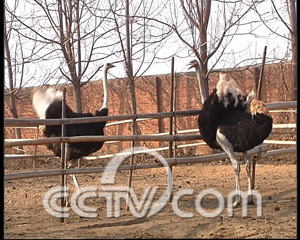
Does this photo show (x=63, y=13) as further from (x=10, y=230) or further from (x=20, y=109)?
(x=10, y=230)

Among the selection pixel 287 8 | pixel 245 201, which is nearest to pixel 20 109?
pixel 287 8

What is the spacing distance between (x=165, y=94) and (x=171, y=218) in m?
7.33

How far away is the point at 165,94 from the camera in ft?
39.2

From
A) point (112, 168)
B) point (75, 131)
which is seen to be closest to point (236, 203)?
point (112, 168)

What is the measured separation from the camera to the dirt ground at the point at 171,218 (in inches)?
164

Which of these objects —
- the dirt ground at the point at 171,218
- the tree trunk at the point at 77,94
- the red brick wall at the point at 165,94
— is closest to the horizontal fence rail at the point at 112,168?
the dirt ground at the point at 171,218

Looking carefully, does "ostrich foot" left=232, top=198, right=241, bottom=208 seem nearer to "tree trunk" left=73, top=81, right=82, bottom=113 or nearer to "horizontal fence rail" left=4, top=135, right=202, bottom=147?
"horizontal fence rail" left=4, top=135, right=202, bottom=147

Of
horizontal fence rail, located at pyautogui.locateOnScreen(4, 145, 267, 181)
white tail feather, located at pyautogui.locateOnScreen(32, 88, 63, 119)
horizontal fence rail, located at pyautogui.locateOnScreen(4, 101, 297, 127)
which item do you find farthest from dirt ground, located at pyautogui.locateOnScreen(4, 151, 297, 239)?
white tail feather, located at pyautogui.locateOnScreen(32, 88, 63, 119)

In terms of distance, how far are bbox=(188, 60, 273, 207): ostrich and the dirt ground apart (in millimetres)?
529

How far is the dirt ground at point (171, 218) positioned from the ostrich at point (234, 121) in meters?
0.53

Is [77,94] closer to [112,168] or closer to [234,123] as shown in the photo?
[112,168]

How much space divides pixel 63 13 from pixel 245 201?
20.6ft

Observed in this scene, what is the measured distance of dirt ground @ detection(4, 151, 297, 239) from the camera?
4.17 meters

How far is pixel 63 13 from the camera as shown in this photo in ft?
34.4
